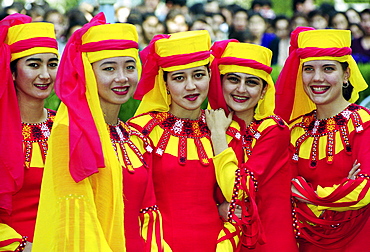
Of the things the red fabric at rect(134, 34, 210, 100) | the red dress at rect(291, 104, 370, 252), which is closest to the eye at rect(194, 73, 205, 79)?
the red fabric at rect(134, 34, 210, 100)

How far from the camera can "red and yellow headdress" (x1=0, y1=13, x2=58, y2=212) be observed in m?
4.42

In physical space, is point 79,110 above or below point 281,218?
above

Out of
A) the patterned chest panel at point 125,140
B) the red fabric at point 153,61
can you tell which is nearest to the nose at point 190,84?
the red fabric at point 153,61

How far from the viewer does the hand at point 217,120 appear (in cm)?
507

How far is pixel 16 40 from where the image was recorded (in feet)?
15.8

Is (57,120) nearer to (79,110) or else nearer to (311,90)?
(79,110)

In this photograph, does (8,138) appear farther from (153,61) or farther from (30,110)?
(153,61)

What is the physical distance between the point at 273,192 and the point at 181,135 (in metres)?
0.80

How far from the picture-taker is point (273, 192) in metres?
5.20

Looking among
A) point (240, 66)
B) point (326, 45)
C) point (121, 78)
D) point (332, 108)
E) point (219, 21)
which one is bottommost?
point (332, 108)

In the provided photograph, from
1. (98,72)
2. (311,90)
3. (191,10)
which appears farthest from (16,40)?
(191,10)

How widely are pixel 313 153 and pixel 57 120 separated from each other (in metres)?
2.03

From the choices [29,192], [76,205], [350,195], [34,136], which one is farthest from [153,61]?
[350,195]

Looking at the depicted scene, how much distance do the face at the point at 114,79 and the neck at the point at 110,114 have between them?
23 mm
